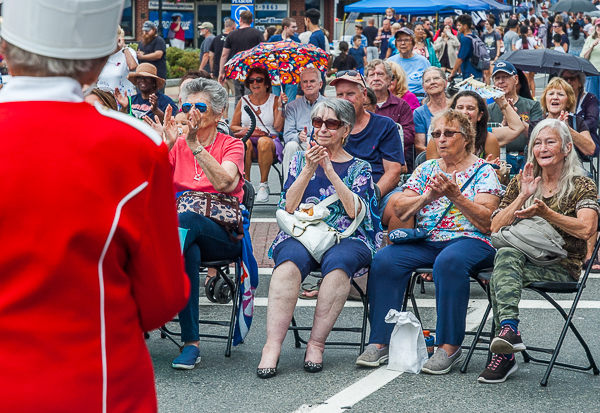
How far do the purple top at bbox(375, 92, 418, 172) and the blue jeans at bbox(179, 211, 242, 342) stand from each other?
3.18m

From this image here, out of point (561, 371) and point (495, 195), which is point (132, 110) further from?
point (561, 371)

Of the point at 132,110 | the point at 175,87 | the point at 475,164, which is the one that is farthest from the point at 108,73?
the point at 175,87

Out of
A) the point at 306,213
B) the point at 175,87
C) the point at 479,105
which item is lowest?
the point at 175,87

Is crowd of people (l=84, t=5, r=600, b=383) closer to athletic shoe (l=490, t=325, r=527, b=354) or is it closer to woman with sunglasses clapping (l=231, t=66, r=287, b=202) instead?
athletic shoe (l=490, t=325, r=527, b=354)

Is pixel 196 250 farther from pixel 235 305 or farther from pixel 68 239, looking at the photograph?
pixel 68 239

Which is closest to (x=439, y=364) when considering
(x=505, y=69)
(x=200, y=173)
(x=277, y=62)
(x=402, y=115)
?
(x=200, y=173)

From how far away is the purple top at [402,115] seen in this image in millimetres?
7684

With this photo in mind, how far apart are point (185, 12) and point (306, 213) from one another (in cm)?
3186

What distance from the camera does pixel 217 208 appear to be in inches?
192

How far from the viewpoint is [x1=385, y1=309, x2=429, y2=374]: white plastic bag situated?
450 cm

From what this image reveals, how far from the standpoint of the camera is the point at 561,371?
4.50 meters

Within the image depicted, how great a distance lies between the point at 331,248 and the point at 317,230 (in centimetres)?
13

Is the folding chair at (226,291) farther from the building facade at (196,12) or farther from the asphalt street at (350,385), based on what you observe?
the building facade at (196,12)

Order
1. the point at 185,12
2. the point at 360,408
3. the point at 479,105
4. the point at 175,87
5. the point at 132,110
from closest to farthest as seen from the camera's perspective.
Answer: the point at 360,408, the point at 479,105, the point at 132,110, the point at 175,87, the point at 185,12
